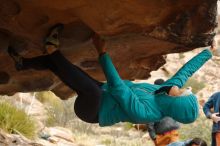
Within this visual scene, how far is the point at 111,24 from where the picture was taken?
15.9 feet

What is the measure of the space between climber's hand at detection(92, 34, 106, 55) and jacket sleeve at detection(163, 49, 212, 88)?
67cm

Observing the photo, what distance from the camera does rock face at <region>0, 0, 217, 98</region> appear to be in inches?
181

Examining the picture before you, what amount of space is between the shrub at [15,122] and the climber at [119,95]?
4.54m

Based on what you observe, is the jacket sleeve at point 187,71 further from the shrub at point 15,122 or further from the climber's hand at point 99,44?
the shrub at point 15,122

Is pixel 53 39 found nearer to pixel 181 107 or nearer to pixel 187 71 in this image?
pixel 187 71

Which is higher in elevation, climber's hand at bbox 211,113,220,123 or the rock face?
the rock face

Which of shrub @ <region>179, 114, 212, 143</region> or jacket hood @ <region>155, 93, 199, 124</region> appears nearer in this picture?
jacket hood @ <region>155, 93, 199, 124</region>

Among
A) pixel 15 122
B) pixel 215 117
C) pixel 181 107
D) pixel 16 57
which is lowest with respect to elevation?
pixel 15 122

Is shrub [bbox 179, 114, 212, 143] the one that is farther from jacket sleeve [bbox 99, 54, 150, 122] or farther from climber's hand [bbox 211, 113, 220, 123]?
jacket sleeve [bbox 99, 54, 150, 122]

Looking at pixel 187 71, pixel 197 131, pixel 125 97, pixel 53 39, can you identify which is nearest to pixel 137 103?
pixel 125 97

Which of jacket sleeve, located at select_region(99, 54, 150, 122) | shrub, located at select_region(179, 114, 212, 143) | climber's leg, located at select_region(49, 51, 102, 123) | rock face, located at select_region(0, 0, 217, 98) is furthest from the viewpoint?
shrub, located at select_region(179, 114, 212, 143)

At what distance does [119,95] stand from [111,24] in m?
0.77

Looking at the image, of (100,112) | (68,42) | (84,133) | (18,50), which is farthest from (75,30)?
(84,133)

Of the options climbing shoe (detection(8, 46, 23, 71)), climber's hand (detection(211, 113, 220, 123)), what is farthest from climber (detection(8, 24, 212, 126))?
climber's hand (detection(211, 113, 220, 123))
